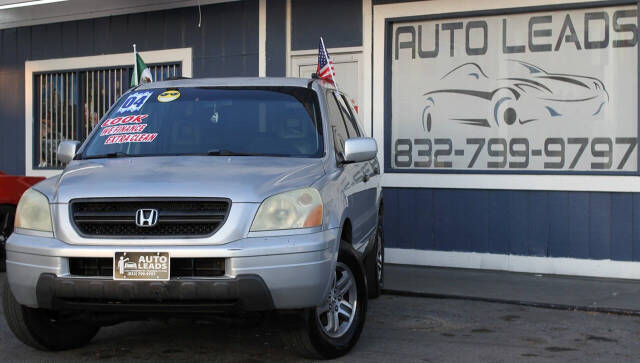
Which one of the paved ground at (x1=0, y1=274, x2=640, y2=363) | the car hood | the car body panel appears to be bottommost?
the paved ground at (x1=0, y1=274, x2=640, y2=363)

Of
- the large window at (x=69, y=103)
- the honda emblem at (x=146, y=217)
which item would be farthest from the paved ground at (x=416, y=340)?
the large window at (x=69, y=103)

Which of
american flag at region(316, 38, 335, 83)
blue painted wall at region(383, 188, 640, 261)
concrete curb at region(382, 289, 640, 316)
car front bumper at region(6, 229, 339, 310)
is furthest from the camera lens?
american flag at region(316, 38, 335, 83)

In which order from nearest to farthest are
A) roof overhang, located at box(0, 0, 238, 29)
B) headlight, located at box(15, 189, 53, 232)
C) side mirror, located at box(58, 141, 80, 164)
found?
headlight, located at box(15, 189, 53, 232), side mirror, located at box(58, 141, 80, 164), roof overhang, located at box(0, 0, 238, 29)

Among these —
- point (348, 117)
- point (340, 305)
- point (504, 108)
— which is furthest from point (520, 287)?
point (340, 305)

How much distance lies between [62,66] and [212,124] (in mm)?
8251

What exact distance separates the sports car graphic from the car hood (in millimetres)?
5065

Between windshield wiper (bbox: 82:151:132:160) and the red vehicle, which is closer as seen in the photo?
windshield wiper (bbox: 82:151:132:160)

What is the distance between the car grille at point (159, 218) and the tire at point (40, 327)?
0.82 meters

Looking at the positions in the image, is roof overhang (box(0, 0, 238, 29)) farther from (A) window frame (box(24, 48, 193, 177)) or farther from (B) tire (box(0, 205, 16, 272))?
(B) tire (box(0, 205, 16, 272))

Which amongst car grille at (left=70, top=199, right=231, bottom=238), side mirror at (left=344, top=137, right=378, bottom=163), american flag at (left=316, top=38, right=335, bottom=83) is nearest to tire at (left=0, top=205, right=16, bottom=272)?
american flag at (left=316, top=38, right=335, bottom=83)

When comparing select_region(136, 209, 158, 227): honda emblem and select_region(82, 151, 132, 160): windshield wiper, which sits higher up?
select_region(82, 151, 132, 160): windshield wiper

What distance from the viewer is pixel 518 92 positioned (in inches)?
397

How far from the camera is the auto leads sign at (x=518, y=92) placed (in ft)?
31.4

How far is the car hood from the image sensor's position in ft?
16.1
